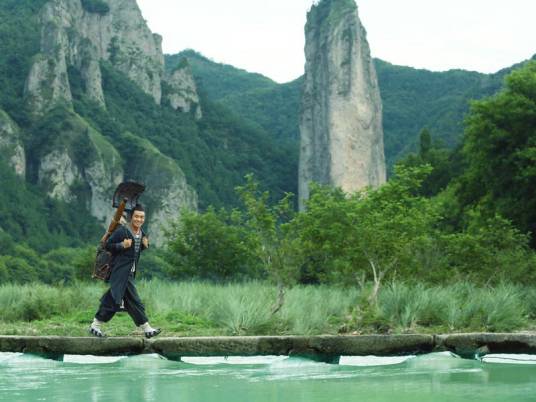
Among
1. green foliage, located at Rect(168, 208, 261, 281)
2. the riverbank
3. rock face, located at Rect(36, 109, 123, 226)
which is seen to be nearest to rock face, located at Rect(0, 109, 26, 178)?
rock face, located at Rect(36, 109, 123, 226)

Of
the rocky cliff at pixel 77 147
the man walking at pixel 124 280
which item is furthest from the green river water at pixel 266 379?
the rocky cliff at pixel 77 147

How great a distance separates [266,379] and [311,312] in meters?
3.01

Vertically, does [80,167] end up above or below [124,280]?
above

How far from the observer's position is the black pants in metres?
9.34

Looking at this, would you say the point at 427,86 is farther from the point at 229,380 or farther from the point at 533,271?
the point at 229,380

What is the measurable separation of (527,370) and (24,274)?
80137 millimetres

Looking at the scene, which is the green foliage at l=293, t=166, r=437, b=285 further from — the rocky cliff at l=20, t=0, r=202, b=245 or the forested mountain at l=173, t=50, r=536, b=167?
the forested mountain at l=173, t=50, r=536, b=167

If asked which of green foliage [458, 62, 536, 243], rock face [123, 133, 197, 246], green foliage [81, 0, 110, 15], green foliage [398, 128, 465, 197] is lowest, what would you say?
green foliage [458, 62, 536, 243]

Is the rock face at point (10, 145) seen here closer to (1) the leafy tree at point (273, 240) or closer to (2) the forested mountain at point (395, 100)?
(2) the forested mountain at point (395, 100)

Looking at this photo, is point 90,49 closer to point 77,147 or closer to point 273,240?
point 77,147

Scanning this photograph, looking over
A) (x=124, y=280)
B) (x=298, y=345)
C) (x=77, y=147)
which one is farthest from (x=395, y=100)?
(x=298, y=345)

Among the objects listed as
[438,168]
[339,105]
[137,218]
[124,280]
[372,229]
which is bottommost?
[124,280]

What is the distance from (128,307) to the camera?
943 centimetres

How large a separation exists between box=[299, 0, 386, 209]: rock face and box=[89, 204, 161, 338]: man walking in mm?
114772
